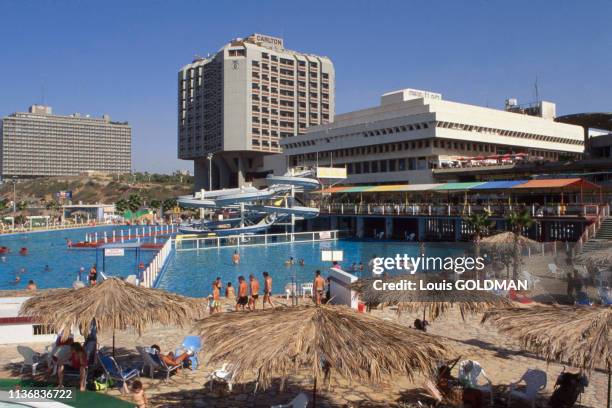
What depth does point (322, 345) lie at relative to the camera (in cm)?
600

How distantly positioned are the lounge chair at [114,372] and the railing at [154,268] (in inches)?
341

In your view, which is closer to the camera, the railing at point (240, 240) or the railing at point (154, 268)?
the railing at point (154, 268)

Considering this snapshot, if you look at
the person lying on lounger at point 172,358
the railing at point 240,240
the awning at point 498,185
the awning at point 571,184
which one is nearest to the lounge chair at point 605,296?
the person lying on lounger at point 172,358

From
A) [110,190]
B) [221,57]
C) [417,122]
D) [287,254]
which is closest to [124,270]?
[287,254]

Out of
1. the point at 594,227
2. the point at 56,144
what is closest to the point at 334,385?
the point at 594,227

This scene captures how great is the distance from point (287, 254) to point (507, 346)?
74.5 feet

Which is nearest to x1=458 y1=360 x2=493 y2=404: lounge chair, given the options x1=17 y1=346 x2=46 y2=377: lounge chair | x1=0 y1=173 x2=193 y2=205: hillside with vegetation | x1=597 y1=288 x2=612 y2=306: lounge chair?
x1=17 y1=346 x2=46 y2=377: lounge chair

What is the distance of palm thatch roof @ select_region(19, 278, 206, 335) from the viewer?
27.0 ft

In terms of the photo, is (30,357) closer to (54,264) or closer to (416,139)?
(54,264)

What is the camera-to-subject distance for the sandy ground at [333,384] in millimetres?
8023

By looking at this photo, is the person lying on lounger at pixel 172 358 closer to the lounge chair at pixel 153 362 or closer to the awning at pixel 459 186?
the lounge chair at pixel 153 362

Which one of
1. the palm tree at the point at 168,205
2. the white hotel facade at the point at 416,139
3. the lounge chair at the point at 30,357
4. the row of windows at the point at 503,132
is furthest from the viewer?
the palm tree at the point at 168,205

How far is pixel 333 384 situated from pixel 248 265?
20.6 meters

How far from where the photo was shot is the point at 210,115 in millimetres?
86938
